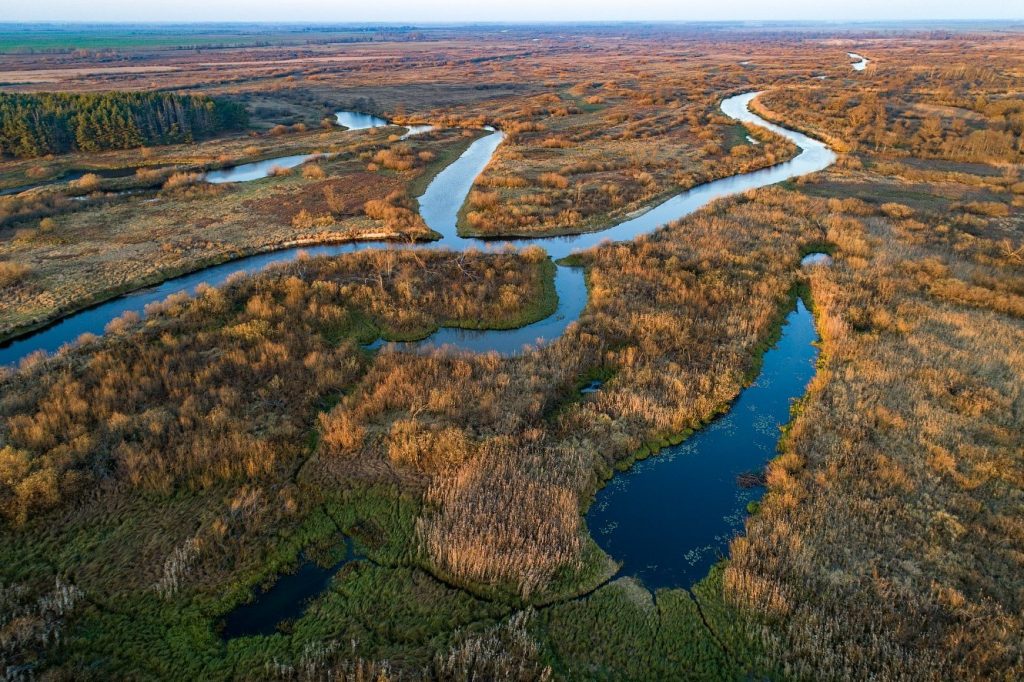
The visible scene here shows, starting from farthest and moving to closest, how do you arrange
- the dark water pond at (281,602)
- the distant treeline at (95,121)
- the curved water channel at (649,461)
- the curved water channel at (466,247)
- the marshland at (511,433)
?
the distant treeline at (95,121)
the curved water channel at (466,247)
the curved water channel at (649,461)
the dark water pond at (281,602)
the marshland at (511,433)

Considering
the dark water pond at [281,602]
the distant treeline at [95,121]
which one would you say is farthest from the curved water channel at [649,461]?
the distant treeline at [95,121]

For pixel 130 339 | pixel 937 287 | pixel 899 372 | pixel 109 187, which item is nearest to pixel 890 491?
pixel 899 372

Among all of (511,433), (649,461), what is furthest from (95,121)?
(649,461)

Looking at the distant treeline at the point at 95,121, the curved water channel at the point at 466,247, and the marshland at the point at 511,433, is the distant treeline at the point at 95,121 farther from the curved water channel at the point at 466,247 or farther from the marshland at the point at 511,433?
the curved water channel at the point at 466,247

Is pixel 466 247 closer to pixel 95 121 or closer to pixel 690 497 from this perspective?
pixel 690 497

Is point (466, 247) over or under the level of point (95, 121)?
under

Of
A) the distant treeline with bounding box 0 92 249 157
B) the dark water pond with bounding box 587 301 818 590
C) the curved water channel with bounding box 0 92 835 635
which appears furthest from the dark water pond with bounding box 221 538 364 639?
the distant treeline with bounding box 0 92 249 157
